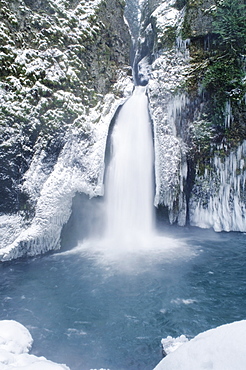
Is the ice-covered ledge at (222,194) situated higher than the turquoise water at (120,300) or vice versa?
the ice-covered ledge at (222,194)

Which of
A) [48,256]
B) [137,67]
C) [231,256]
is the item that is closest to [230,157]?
[231,256]

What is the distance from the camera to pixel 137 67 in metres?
21.7

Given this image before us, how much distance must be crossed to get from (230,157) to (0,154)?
11.4 meters

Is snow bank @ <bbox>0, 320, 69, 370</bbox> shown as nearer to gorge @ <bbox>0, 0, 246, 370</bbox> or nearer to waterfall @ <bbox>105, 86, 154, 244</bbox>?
gorge @ <bbox>0, 0, 246, 370</bbox>

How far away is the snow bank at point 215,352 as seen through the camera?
7.47ft

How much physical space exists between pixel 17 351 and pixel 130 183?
9.25 meters

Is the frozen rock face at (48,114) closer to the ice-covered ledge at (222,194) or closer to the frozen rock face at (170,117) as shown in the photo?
the frozen rock face at (170,117)

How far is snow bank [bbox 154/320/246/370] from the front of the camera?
228 centimetres

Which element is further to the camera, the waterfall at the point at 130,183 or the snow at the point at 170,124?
the snow at the point at 170,124

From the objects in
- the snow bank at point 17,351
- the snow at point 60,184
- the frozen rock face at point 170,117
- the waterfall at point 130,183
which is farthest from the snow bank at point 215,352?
the frozen rock face at point 170,117

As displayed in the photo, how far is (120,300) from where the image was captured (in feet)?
24.0

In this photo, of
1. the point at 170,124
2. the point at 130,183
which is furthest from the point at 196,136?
the point at 130,183

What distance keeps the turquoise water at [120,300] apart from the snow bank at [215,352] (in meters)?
2.86

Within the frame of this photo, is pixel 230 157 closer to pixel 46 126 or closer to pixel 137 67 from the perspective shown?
pixel 46 126
